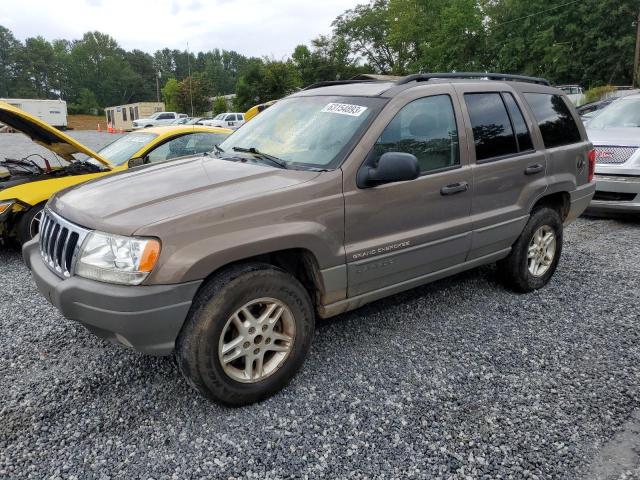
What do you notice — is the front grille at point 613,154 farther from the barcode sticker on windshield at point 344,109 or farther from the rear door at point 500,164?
the barcode sticker on windshield at point 344,109

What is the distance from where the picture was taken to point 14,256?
573cm

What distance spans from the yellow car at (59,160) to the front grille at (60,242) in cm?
224

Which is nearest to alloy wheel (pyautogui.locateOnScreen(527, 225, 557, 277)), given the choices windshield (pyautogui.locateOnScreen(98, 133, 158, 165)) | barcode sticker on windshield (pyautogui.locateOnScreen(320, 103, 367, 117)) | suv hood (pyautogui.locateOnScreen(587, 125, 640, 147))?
barcode sticker on windshield (pyautogui.locateOnScreen(320, 103, 367, 117))

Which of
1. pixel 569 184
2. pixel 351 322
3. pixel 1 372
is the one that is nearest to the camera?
pixel 1 372

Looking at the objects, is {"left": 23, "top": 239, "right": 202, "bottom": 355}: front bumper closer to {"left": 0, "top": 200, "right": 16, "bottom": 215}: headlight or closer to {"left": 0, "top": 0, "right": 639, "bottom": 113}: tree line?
{"left": 0, "top": 200, "right": 16, "bottom": 215}: headlight

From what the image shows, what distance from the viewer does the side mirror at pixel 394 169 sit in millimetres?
2930

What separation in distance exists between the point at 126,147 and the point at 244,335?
4897 mm

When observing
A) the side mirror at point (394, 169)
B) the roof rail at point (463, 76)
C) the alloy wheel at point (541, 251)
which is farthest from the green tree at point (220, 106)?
the side mirror at point (394, 169)

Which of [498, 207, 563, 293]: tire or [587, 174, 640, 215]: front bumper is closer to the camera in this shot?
[498, 207, 563, 293]: tire

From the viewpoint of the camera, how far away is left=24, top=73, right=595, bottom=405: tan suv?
2518 mm

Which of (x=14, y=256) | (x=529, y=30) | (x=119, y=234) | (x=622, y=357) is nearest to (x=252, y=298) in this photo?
(x=119, y=234)

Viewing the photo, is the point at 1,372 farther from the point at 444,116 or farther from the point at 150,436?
the point at 444,116

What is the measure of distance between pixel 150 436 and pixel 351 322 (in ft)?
5.77

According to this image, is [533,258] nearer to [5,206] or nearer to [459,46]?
[5,206]
